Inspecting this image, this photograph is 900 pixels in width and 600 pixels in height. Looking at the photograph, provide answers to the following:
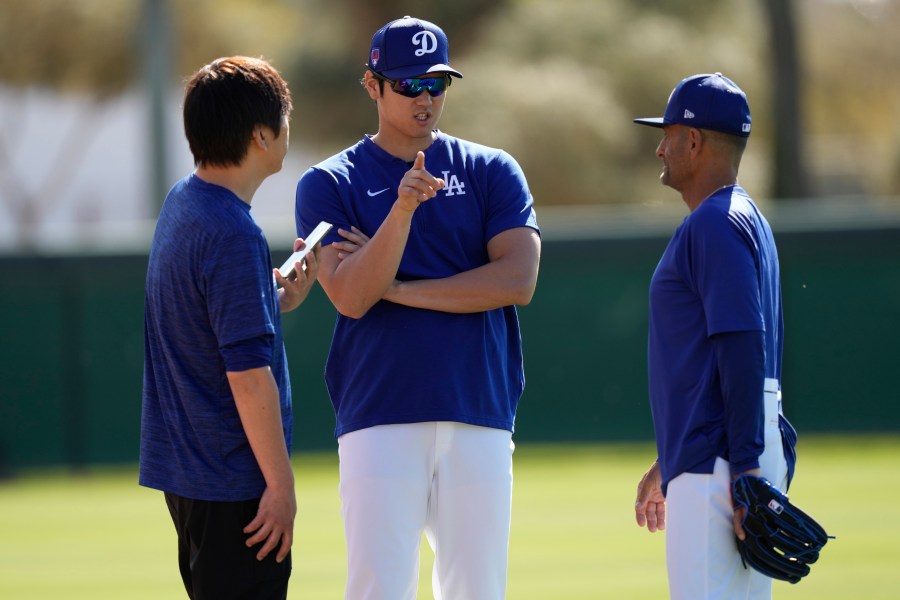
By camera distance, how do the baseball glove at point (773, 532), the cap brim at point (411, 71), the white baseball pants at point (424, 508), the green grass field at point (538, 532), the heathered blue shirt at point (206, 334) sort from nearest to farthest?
1. the heathered blue shirt at point (206, 334)
2. the baseball glove at point (773, 532)
3. the white baseball pants at point (424, 508)
4. the cap brim at point (411, 71)
5. the green grass field at point (538, 532)

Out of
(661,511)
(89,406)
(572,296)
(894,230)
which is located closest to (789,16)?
(894,230)

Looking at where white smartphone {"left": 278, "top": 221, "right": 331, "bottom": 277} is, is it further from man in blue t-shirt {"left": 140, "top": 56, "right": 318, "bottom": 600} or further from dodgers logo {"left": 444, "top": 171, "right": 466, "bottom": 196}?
dodgers logo {"left": 444, "top": 171, "right": 466, "bottom": 196}

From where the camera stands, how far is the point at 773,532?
13.1ft

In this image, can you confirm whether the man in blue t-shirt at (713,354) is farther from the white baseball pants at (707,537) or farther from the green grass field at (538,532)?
the green grass field at (538,532)

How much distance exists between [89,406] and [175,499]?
12297 millimetres


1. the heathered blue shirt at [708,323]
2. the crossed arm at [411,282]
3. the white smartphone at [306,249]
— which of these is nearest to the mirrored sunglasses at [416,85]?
the crossed arm at [411,282]

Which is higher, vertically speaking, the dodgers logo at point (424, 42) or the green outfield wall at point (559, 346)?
the dodgers logo at point (424, 42)

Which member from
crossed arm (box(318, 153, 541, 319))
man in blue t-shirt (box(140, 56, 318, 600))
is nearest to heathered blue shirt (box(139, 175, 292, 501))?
man in blue t-shirt (box(140, 56, 318, 600))

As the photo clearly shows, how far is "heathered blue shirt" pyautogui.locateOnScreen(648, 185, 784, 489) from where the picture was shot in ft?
13.3

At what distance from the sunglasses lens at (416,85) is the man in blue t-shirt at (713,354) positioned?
817 mm

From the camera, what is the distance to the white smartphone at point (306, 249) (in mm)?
4328

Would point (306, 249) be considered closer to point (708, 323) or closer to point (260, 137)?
point (260, 137)

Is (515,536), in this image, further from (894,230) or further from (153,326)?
(894,230)

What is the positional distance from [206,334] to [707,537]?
1.63 metres
